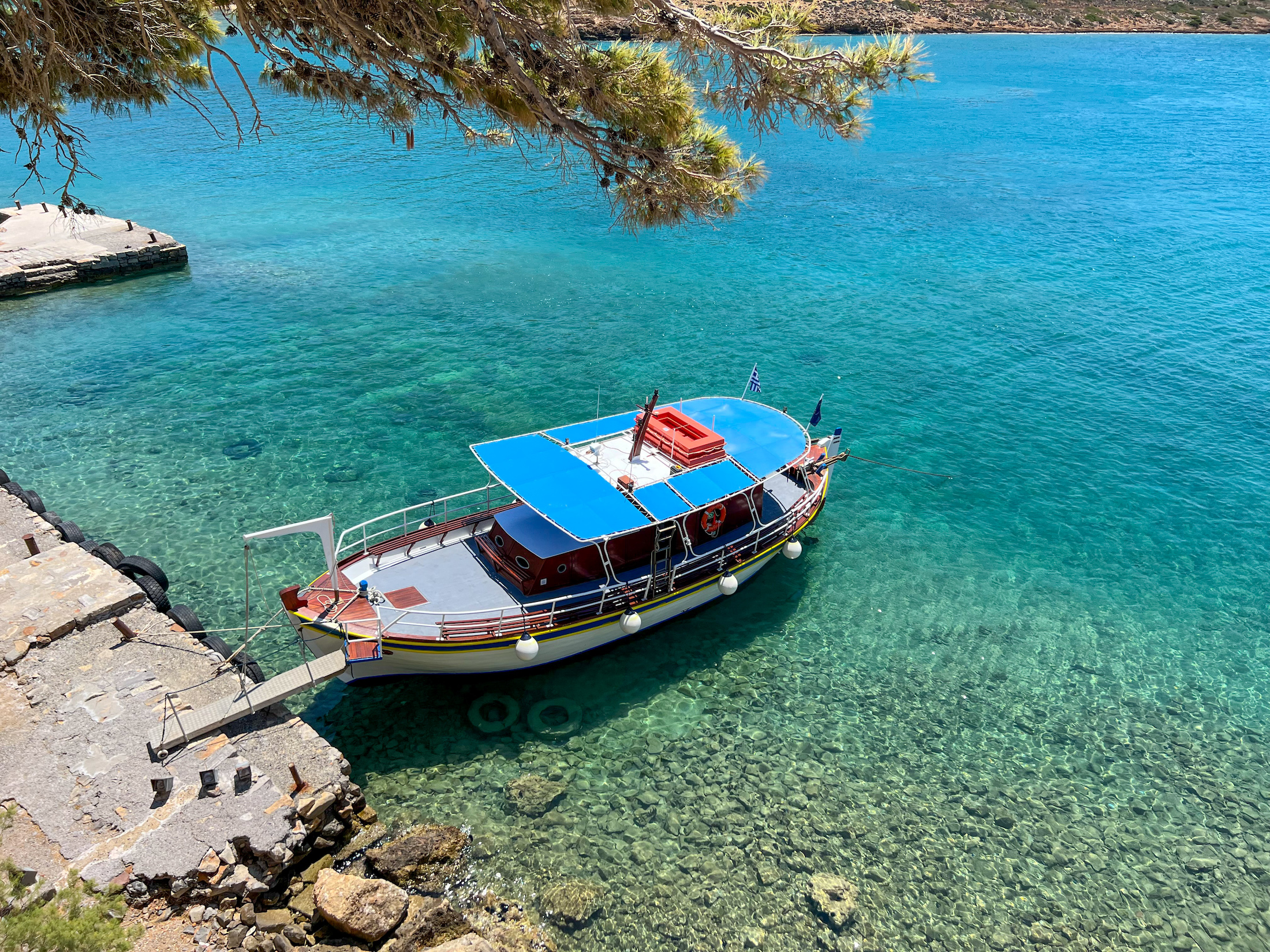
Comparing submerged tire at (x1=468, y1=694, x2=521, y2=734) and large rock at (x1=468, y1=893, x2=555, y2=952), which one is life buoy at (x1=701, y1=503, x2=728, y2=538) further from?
large rock at (x1=468, y1=893, x2=555, y2=952)

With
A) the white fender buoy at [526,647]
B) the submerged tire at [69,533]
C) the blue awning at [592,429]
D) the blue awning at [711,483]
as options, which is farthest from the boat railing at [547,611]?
the submerged tire at [69,533]

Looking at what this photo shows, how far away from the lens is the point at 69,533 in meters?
18.0

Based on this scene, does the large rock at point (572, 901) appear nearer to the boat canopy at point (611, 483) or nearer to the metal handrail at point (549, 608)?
the metal handrail at point (549, 608)

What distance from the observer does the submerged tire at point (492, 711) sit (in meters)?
15.7

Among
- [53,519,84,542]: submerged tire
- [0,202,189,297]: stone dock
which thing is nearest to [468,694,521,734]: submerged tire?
[53,519,84,542]: submerged tire

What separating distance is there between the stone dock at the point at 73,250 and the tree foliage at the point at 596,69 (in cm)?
2723

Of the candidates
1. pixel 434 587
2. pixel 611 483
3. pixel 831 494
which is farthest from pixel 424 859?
pixel 831 494

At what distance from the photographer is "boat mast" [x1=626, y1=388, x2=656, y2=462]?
18500mm

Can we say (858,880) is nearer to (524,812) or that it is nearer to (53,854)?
(524,812)

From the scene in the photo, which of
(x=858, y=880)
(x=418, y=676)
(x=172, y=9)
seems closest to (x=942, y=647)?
(x=858, y=880)

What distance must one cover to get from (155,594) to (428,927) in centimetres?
951

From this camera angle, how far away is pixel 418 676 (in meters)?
16.2

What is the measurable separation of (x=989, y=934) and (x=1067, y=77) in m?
116

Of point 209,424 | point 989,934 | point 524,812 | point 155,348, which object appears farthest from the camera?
point 155,348
